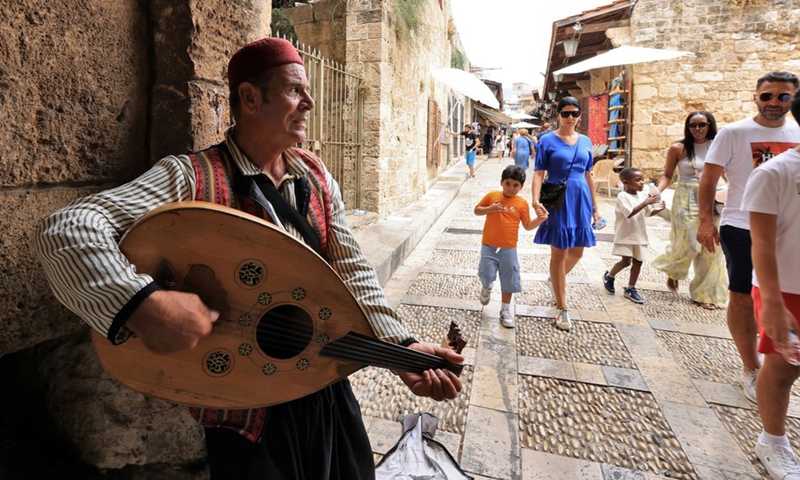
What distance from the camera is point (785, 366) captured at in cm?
202

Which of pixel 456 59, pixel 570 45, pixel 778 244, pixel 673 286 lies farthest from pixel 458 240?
pixel 456 59

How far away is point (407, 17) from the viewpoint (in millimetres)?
7355

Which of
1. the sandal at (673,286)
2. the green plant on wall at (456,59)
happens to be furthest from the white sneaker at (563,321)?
the green plant on wall at (456,59)

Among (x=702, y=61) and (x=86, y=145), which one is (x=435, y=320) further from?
(x=702, y=61)

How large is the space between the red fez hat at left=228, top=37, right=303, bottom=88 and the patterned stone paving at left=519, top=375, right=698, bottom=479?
A: 2.13 metres

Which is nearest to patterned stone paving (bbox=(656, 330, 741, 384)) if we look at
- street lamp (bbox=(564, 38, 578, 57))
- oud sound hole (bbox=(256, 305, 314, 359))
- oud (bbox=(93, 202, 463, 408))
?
oud (bbox=(93, 202, 463, 408))

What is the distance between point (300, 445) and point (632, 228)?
422 cm

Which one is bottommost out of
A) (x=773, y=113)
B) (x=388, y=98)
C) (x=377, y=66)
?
(x=773, y=113)

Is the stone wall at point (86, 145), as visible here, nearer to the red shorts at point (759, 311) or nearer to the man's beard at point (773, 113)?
the red shorts at point (759, 311)

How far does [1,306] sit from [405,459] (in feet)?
5.32

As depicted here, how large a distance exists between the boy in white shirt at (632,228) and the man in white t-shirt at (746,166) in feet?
5.03

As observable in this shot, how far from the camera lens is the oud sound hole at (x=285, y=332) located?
1119mm

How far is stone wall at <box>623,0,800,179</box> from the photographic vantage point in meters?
9.74

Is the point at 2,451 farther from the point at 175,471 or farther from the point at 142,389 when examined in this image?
the point at 142,389
